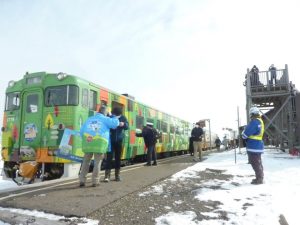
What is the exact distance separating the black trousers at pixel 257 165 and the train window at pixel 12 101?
23.2 feet

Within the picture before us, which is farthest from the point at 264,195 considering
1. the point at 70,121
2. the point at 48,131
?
the point at 48,131

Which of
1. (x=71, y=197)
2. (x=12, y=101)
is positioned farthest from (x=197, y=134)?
(x=71, y=197)

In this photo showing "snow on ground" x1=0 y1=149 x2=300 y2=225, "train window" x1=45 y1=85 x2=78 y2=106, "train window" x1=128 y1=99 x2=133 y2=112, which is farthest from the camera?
"train window" x1=128 y1=99 x2=133 y2=112

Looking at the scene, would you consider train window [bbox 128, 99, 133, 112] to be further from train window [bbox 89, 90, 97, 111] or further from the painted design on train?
the painted design on train

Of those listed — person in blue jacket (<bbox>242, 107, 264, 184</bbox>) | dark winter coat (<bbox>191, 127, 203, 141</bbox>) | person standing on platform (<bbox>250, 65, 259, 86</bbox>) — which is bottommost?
person in blue jacket (<bbox>242, 107, 264, 184</bbox>)

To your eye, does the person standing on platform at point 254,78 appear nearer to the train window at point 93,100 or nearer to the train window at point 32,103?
the train window at point 93,100

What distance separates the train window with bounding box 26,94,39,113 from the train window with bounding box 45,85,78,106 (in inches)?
16.3

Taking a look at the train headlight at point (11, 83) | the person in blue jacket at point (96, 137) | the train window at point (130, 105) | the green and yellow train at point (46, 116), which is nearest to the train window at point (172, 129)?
the train window at point (130, 105)

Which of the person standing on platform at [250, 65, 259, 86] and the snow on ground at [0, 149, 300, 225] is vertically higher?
the person standing on platform at [250, 65, 259, 86]

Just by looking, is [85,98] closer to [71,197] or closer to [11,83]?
[11,83]

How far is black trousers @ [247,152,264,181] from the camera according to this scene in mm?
7405

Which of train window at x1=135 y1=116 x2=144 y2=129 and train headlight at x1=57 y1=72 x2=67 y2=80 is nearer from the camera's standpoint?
train headlight at x1=57 y1=72 x2=67 y2=80

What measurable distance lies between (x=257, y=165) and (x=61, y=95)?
561 centimetres

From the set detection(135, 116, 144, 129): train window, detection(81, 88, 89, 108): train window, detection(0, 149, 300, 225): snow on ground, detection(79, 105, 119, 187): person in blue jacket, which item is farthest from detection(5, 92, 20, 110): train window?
detection(0, 149, 300, 225): snow on ground
